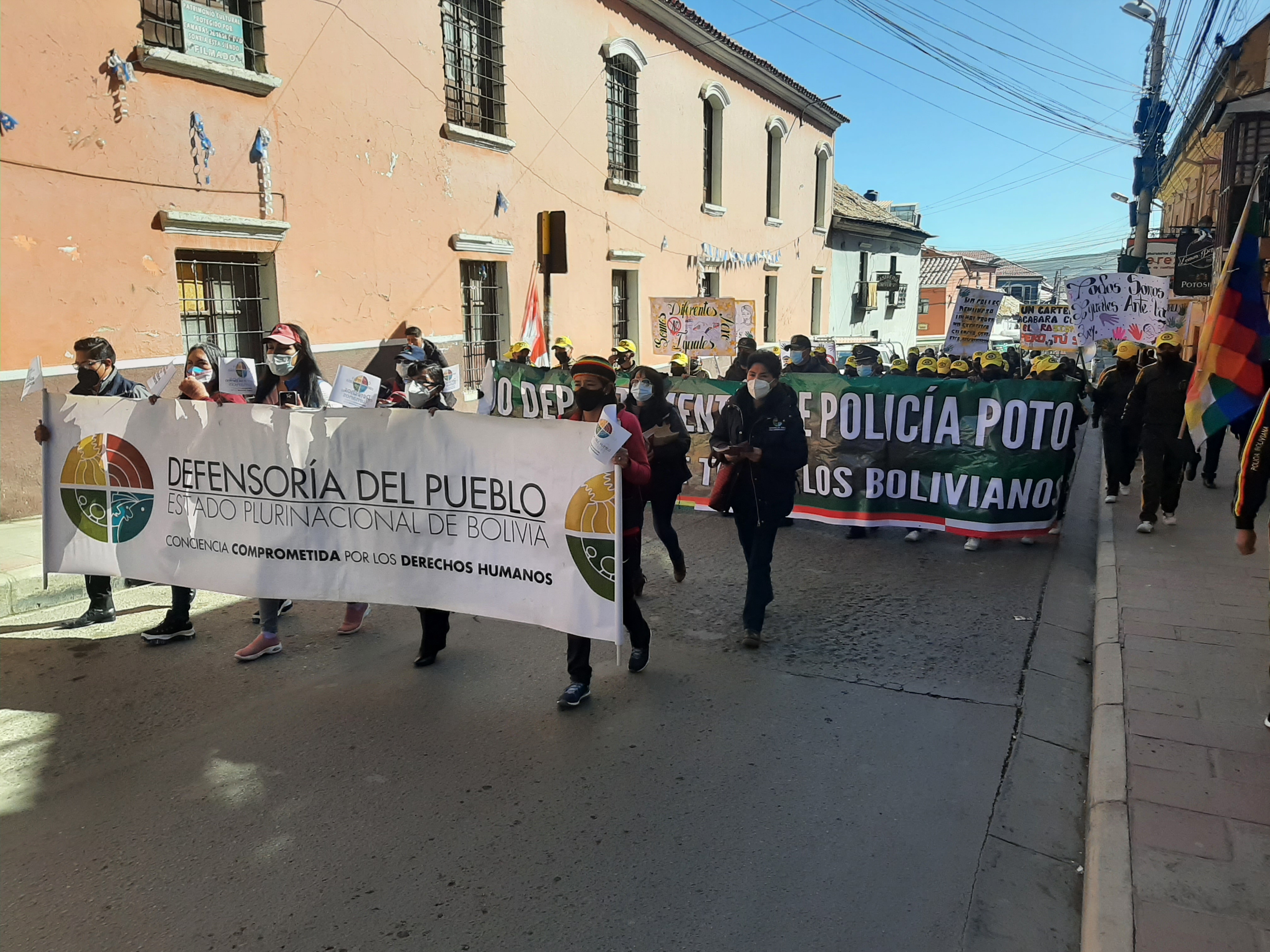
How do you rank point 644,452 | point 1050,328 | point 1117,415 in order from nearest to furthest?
point 644,452
point 1117,415
point 1050,328

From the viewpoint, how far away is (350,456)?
4.91m

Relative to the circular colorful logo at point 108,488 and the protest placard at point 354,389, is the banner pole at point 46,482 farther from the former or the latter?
the protest placard at point 354,389

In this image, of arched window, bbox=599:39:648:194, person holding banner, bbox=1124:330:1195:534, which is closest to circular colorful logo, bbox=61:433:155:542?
person holding banner, bbox=1124:330:1195:534

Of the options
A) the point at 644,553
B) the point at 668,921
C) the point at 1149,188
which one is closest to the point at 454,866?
the point at 668,921

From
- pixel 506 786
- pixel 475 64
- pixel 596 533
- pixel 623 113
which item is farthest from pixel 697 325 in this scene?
pixel 506 786

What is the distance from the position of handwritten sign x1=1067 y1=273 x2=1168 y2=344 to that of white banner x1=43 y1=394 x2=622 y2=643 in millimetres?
9085

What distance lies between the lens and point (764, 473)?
214 inches

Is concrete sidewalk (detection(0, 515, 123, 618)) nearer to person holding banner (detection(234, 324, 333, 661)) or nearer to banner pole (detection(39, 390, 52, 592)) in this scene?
banner pole (detection(39, 390, 52, 592))

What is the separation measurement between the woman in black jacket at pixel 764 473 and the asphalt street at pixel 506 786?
0.38 m

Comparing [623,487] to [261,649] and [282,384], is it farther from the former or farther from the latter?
[282,384]

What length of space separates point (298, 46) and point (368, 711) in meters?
9.35

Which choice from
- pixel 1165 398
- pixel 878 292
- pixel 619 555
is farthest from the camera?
pixel 878 292

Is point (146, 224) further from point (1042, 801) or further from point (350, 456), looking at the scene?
point (1042, 801)

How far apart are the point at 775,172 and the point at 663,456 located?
69.0 feet
